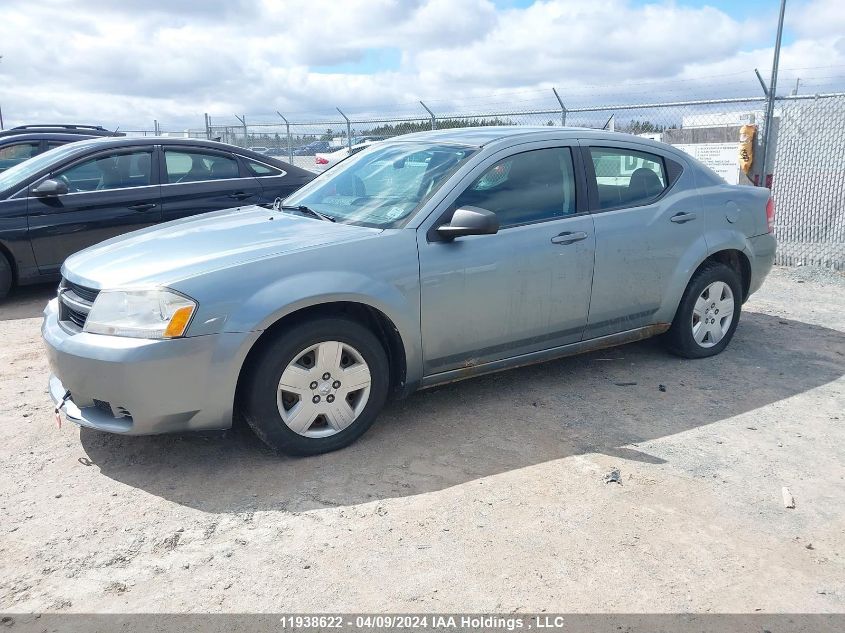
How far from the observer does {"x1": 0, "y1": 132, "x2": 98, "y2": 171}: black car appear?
378 inches

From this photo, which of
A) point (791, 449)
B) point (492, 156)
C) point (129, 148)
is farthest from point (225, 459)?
point (129, 148)

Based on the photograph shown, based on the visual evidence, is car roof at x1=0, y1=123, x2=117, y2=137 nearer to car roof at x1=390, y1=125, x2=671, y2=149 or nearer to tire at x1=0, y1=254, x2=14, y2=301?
tire at x1=0, y1=254, x2=14, y2=301

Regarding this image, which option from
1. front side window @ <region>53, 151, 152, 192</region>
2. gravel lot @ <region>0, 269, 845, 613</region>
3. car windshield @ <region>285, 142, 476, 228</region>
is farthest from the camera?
front side window @ <region>53, 151, 152, 192</region>

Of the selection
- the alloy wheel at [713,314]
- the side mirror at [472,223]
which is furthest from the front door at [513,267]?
the alloy wheel at [713,314]

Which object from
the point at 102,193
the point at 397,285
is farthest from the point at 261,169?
the point at 397,285

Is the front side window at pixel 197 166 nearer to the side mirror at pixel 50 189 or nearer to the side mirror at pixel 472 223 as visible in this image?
the side mirror at pixel 50 189

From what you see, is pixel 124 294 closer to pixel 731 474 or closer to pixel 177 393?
pixel 177 393

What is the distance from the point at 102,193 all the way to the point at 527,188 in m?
4.87

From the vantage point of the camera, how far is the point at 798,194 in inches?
354

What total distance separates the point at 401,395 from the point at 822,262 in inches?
271

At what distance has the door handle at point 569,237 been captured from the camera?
14.6ft

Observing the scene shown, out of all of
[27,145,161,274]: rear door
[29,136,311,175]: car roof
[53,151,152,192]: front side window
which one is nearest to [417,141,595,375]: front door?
[29,136,311,175]: car roof

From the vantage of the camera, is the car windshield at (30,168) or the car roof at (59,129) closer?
the car windshield at (30,168)

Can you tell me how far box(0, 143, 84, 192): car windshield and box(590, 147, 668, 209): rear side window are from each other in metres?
5.49
